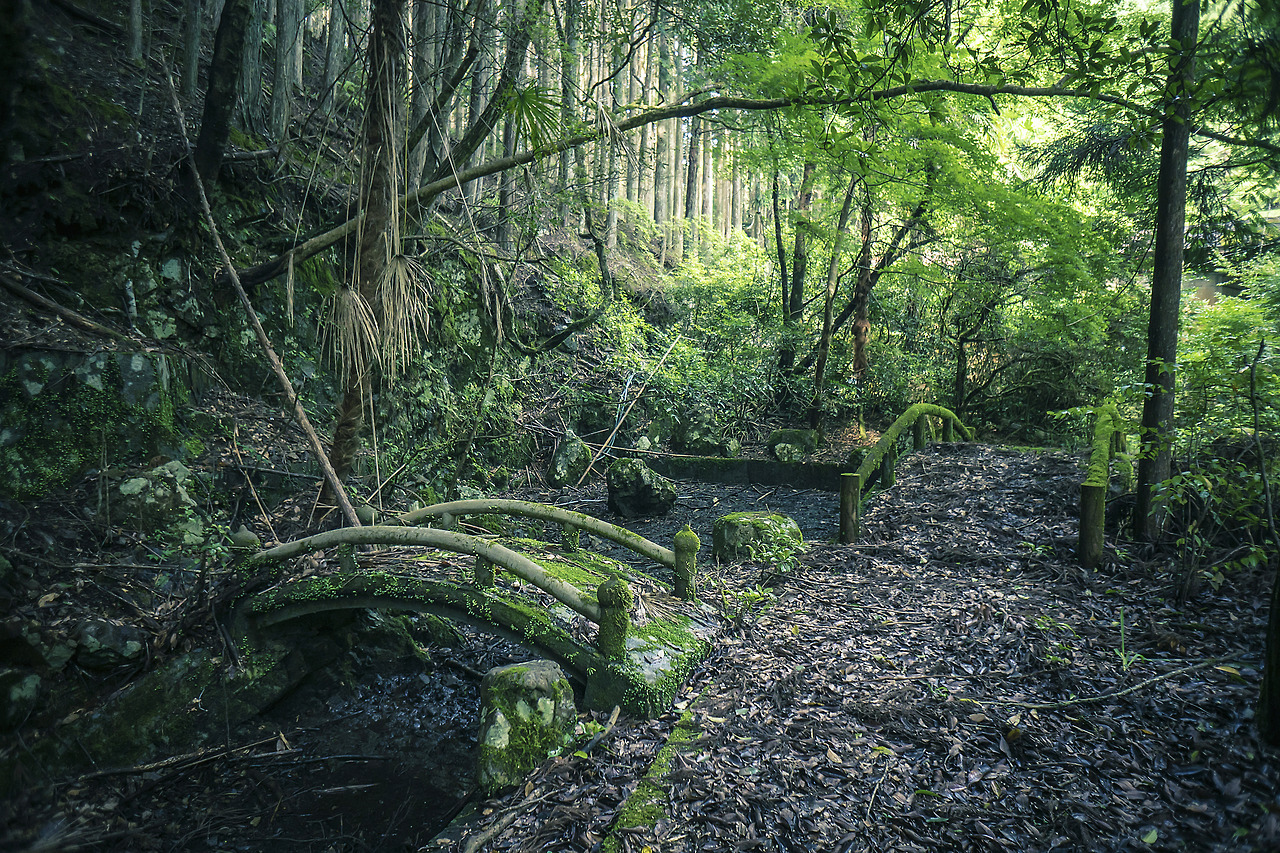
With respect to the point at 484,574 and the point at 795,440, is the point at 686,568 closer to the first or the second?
the point at 484,574

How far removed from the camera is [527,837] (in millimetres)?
3264

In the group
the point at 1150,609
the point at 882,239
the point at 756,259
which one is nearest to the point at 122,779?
the point at 1150,609

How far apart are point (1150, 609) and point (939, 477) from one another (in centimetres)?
358

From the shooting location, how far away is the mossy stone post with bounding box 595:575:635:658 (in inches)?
169

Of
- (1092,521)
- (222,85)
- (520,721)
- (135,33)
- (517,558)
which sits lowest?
(520,721)

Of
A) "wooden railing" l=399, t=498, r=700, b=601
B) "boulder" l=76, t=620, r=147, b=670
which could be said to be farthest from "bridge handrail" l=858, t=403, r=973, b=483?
"boulder" l=76, t=620, r=147, b=670

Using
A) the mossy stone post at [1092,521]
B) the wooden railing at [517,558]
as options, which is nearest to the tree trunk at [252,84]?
the wooden railing at [517,558]

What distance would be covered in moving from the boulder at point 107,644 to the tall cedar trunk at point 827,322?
1132cm

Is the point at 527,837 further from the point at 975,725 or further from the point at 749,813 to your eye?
the point at 975,725

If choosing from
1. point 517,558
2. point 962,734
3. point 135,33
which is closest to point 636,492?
point 517,558

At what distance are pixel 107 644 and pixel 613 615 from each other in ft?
12.2

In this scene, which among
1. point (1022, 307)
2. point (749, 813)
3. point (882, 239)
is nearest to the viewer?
point (749, 813)

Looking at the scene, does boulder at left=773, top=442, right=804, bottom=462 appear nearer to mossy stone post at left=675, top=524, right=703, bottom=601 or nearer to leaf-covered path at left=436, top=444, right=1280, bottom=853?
leaf-covered path at left=436, top=444, right=1280, bottom=853

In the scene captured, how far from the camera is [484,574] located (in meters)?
4.75
